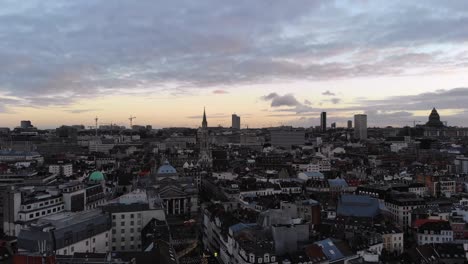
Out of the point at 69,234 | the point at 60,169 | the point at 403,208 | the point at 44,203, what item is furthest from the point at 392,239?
the point at 60,169

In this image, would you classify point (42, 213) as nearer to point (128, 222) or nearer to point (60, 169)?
point (128, 222)

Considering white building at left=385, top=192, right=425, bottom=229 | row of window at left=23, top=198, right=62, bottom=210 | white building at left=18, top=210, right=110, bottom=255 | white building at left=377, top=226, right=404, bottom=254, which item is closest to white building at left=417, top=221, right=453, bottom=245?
white building at left=377, top=226, right=404, bottom=254

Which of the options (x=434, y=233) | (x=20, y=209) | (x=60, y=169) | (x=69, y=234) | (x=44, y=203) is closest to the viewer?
(x=69, y=234)

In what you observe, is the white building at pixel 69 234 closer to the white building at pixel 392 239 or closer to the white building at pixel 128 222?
the white building at pixel 128 222

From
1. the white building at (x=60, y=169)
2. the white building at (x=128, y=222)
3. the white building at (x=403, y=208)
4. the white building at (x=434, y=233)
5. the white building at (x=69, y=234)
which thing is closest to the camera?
the white building at (x=69, y=234)

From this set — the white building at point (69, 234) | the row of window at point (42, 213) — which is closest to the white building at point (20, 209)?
the row of window at point (42, 213)

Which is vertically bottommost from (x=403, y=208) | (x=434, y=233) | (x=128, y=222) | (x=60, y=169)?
(x=434, y=233)

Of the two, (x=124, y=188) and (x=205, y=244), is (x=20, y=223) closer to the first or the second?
(x=205, y=244)

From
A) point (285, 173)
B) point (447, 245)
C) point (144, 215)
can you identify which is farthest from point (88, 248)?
point (285, 173)

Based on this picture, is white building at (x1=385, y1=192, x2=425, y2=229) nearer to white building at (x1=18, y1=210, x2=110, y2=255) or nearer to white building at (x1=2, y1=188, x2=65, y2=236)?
white building at (x1=18, y1=210, x2=110, y2=255)

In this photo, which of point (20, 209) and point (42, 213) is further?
point (42, 213)

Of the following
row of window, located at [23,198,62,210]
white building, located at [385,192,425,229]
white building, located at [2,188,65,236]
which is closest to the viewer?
white building, located at [2,188,65,236]
